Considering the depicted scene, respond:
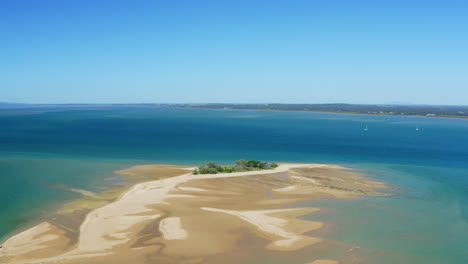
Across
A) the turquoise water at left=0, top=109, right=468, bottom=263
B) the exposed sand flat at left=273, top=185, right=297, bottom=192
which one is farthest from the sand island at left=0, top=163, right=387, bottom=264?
the turquoise water at left=0, top=109, right=468, bottom=263

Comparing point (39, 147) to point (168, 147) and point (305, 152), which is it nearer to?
point (168, 147)

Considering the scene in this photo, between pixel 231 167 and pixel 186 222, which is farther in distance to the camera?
pixel 231 167

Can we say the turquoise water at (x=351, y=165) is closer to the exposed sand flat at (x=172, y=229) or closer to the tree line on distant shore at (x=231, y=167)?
the tree line on distant shore at (x=231, y=167)

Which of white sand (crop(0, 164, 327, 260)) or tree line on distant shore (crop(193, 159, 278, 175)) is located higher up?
tree line on distant shore (crop(193, 159, 278, 175))

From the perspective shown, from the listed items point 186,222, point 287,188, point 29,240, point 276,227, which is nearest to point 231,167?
point 287,188

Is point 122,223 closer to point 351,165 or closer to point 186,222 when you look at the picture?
point 186,222

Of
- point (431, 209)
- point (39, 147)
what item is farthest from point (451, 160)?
point (39, 147)

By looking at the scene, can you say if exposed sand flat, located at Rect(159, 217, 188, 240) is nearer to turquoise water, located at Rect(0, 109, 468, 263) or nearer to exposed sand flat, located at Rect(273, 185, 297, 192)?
turquoise water, located at Rect(0, 109, 468, 263)
